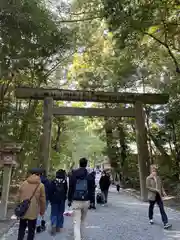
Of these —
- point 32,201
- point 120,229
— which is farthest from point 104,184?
point 32,201

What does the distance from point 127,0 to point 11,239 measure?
6.26m

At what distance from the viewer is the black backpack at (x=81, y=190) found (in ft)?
14.1

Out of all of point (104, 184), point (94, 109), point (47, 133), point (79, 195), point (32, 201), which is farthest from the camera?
point (94, 109)

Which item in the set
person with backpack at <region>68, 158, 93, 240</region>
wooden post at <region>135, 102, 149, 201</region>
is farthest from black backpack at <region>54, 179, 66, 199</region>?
wooden post at <region>135, 102, 149, 201</region>

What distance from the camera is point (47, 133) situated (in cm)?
1034

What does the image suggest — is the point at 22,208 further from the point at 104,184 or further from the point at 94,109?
the point at 94,109

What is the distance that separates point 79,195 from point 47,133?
626 centimetres

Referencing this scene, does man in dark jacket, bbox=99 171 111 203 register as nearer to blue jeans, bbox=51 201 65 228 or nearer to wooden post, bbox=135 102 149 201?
wooden post, bbox=135 102 149 201

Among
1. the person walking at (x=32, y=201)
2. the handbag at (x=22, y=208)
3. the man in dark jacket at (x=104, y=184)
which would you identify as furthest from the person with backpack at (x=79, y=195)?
the man in dark jacket at (x=104, y=184)

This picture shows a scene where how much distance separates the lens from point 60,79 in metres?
16.9

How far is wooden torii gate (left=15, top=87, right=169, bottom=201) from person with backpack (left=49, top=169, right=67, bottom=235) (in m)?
4.74

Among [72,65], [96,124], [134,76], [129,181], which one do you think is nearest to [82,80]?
[72,65]

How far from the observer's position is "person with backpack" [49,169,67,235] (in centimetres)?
542

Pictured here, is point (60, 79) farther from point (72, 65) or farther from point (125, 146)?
point (125, 146)
